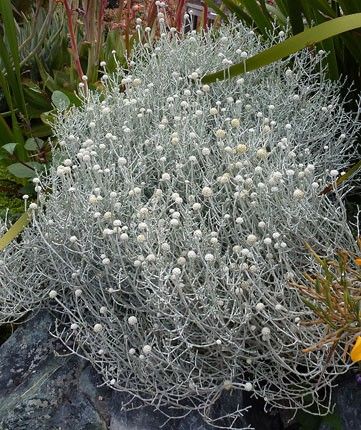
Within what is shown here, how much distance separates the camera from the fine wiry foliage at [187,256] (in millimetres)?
1276

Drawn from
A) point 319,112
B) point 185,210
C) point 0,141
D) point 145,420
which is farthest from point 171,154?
point 0,141

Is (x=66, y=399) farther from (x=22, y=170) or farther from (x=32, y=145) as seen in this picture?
(x=32, y=145)

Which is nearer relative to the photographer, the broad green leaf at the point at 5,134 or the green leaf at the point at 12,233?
the green leaf at the point at 12,233

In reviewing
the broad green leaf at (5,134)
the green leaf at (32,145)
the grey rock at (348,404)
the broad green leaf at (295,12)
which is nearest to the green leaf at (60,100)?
the green leaf at (32,145)

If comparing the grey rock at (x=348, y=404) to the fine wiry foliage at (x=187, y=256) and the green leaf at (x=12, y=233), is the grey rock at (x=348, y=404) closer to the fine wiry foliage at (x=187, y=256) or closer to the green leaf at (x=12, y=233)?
the fine wiry foliage at (x=187, y=256)

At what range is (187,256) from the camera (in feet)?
4.38

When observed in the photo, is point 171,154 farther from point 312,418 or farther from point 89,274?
point 312,418

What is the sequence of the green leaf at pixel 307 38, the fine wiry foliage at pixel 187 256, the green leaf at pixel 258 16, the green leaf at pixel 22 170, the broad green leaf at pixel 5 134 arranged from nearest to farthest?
the fine wiry foliage at pixel 187 256 < the green leaf at pixel 307 38 < the green leaf at pixel 22 170 < the green leaf at pixel 258 16 < the broad green leaf at pixel 5 134

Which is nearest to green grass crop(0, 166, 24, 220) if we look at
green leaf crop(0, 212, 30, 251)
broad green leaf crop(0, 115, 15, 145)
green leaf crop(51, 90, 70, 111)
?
broad green leaf crop(0, 115, 15, 145)

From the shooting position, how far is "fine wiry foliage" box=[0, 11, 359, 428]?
128 centimetres

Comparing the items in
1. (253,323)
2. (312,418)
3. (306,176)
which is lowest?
(312,418)

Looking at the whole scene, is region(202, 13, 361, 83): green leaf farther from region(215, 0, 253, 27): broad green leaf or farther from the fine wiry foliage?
region(215, 0, 253, 27): broad green leaf

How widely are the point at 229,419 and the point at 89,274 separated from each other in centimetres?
46

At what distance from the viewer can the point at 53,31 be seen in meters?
3.05
